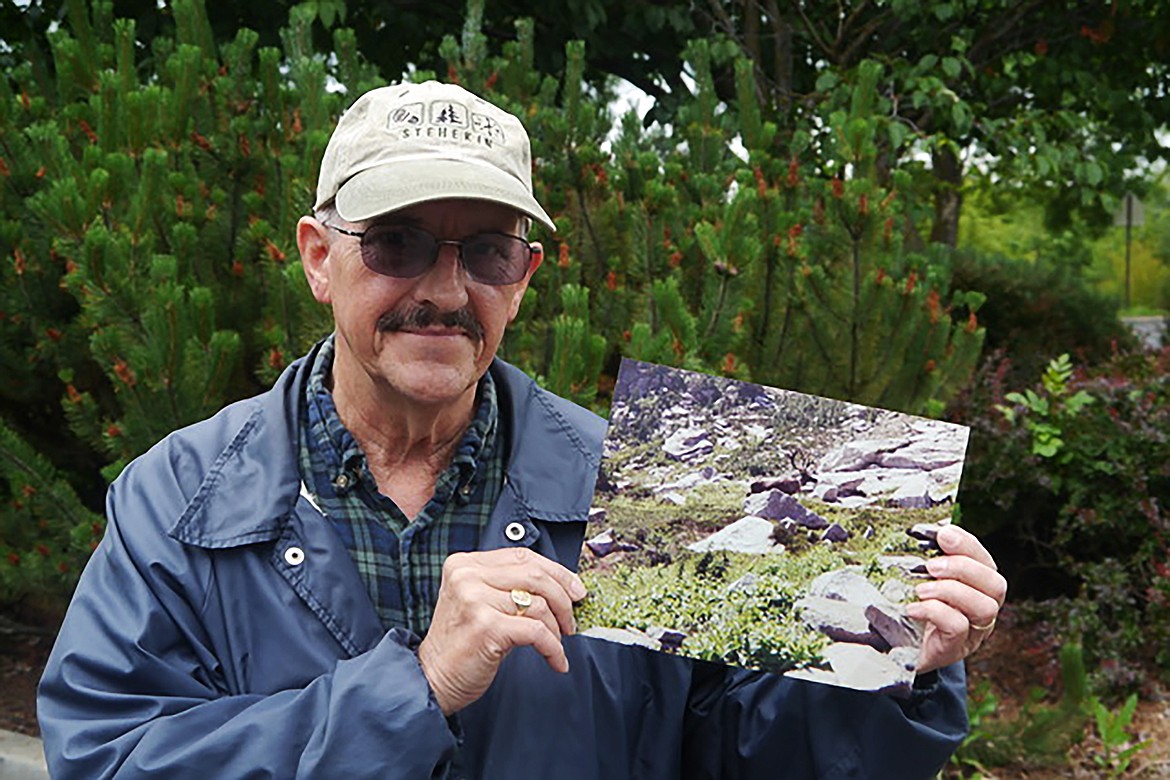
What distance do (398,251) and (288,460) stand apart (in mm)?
342

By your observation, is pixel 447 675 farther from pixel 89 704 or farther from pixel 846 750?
pixel 846 750

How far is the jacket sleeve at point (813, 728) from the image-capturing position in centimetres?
190

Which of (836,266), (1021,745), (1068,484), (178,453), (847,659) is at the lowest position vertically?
(1021,745)

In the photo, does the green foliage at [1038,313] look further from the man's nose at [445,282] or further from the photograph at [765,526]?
the man's nose at [445,282]

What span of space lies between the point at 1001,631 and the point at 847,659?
15.8ft

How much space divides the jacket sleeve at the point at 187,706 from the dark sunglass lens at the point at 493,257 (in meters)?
0.53

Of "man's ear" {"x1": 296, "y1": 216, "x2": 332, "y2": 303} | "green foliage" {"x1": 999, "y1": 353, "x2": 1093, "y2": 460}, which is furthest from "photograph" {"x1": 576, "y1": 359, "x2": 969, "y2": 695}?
"green foliage" {"x1": 999, "y1": 353, "x2": 1093, "y2": 460}

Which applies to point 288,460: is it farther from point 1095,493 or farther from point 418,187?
point 1095,493

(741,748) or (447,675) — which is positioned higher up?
(447,675)

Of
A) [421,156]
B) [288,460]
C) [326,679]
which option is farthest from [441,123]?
[326,679]

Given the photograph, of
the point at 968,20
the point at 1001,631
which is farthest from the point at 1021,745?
the point at 968,20

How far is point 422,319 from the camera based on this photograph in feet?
6.33

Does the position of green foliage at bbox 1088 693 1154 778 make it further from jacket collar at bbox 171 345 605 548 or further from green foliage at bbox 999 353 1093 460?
jacket collar at bbox 171 345 605 548

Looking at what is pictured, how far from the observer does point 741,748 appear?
6.74 feet
